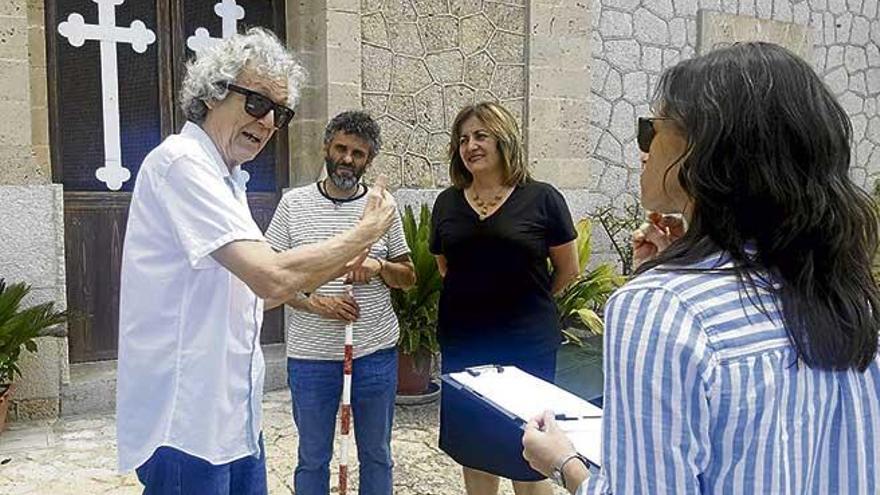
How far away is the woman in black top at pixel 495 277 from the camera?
8.66 ft

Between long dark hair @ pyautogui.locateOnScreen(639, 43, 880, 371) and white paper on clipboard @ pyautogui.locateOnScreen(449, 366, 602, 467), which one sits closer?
long dark hair @ pyautogui.locateOnScreen(639, 43, 880, 371)

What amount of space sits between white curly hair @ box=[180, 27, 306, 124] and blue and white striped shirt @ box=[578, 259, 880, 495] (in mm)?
Result: 1228

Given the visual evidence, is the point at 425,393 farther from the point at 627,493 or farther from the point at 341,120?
the point at 627,493

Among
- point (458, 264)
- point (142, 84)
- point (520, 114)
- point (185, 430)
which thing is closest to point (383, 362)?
point (458, 264)

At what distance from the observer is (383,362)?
9.18ft

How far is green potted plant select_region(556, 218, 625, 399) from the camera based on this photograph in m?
5.05

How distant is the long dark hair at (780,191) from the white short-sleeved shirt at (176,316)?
102 cm

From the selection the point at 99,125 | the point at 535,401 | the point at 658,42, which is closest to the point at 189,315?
the point at 535,401

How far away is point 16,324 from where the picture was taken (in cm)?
390

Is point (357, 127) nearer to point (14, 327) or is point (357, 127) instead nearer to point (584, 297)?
point (14, 327)

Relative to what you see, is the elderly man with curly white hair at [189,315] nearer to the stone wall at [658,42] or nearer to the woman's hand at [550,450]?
the woman's hand at [550,450]

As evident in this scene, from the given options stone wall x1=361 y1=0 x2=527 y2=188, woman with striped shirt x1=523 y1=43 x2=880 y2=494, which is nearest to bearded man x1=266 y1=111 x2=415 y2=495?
woman with striped shirt x1=523 y1=43 x2=880 y2=494

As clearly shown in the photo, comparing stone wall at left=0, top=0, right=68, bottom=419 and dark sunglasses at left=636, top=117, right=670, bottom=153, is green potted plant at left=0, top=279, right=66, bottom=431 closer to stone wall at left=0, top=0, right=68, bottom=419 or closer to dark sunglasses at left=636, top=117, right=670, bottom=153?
stone wall at left=0, top=0, right=68, bottom=419

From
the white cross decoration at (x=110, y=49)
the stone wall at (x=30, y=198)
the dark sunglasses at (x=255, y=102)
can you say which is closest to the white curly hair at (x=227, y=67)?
the dark sunglasses at (x=255, y=102)
